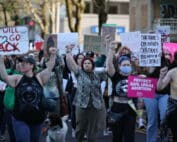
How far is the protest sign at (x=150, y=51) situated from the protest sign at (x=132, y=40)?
12 centimetres

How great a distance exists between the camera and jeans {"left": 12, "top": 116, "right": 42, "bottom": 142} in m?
9.36

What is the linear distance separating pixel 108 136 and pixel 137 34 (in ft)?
12.2

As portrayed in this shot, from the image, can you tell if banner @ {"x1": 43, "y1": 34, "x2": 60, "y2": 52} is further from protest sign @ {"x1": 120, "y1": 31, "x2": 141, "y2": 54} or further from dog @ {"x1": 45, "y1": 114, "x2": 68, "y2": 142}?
protest sign @ {"x1": 120, "y1": 31, "x2": 141, "y2": 54}

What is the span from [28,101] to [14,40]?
1577 millimetres

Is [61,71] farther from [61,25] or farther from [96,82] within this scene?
[61,25]

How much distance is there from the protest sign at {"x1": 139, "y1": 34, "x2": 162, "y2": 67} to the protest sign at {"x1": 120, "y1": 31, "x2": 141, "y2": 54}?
12cm

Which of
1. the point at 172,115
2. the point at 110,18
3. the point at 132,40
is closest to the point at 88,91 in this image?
the point at 132,40

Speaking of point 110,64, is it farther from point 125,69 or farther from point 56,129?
point 56,129

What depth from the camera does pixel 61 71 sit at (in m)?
12.4

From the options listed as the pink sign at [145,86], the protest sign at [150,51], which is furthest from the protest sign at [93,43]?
the pink sign at [145,86]

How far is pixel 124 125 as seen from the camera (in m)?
10.6

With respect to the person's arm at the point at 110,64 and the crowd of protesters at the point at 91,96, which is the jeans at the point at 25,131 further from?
the person's arm at the point at 110,64

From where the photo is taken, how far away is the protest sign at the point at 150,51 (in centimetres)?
1098

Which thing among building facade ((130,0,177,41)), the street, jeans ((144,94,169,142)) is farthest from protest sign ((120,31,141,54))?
building facade ((130,0,177,41))
